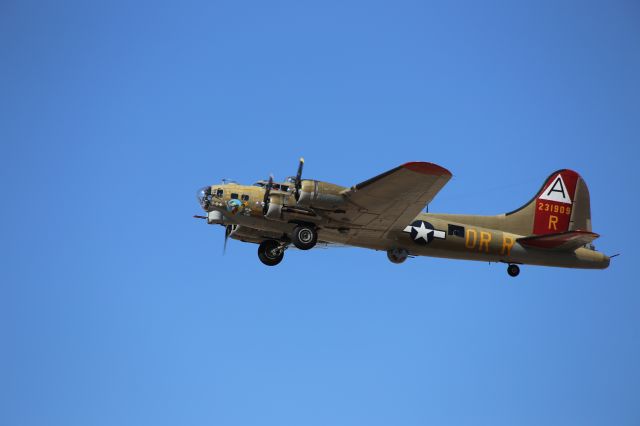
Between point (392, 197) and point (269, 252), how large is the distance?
216 inches

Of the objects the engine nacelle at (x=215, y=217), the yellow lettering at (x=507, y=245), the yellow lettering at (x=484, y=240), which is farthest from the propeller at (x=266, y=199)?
the yellow lettering at (x=507, y=245)

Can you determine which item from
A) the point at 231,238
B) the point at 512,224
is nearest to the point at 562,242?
the point at 512,224

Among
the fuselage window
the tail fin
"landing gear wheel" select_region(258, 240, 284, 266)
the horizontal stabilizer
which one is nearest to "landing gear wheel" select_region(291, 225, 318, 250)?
"landing gear wheel" select_region(258, 240, 284, 266)

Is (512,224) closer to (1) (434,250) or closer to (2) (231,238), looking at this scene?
(1) (434,250)

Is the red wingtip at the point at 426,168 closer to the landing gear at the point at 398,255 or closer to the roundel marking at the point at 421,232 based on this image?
the roundel marking at the point at 421,232

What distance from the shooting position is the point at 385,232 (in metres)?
25.2

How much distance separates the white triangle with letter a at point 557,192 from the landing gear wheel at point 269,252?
10.2 metres

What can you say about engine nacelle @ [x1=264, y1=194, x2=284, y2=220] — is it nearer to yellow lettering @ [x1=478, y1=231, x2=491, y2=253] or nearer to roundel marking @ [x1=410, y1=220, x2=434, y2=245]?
roundel marking @ [x1=410, y1=220, x2=434, y2=245]

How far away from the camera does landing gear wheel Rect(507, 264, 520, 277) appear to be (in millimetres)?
26734

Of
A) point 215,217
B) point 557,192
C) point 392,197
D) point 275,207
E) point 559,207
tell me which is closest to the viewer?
point 392,197

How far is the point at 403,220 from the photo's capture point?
2444 cm

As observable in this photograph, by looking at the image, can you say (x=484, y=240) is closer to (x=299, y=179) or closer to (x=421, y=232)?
(x=421, y=232)

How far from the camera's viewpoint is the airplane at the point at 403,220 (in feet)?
75.5

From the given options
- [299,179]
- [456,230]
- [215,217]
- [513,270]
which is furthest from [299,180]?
[513,270]
